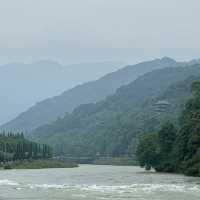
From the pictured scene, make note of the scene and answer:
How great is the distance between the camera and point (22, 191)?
6912cm

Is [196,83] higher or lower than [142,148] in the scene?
higher

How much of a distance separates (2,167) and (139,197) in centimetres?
11962

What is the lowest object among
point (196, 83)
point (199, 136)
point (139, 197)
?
point (139, 197)

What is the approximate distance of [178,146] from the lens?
117m

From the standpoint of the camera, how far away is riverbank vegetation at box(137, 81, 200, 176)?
4359 inches

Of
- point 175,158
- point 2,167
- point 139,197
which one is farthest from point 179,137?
point 2,167

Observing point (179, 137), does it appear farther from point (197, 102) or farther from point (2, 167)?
point (2, 167)

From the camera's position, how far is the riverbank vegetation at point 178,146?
11071 centimetres

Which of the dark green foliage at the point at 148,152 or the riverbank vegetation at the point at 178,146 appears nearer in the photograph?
the riverbank vegetation at the point at 178,146

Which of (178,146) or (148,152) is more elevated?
(178,146)

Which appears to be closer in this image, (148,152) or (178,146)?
(178,146)

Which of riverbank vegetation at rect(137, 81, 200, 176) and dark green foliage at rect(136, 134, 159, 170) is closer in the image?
riverbank vegetation at rect(137, 81, 200, 176)

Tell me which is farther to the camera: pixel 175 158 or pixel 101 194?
pixel 175 158

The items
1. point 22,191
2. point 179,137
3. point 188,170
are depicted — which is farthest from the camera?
point 179,137
